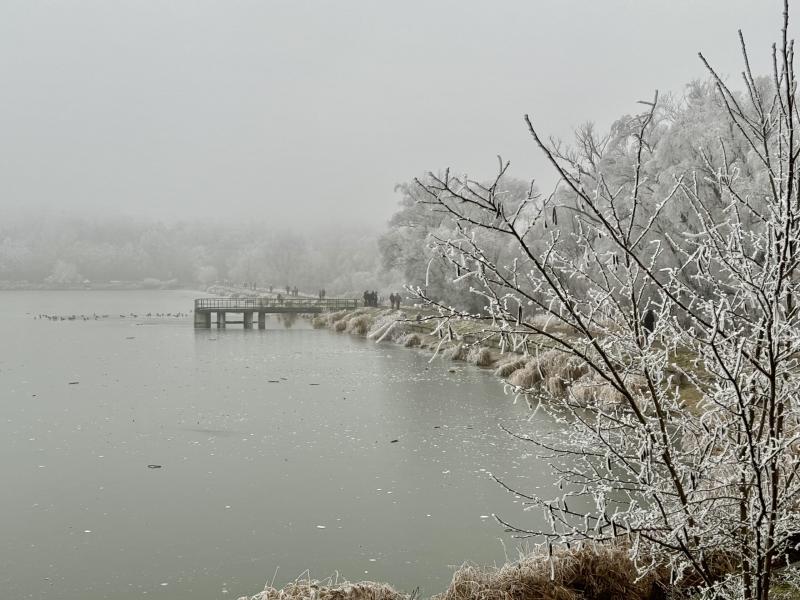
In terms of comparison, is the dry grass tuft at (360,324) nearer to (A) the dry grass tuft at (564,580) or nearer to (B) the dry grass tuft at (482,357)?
(B) the dry grass tuft at (482,357)

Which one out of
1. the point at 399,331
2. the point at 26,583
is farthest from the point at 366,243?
the point at 26,583

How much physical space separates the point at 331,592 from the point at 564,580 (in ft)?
6.95

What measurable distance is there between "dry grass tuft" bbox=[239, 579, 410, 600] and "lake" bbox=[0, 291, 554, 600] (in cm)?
83

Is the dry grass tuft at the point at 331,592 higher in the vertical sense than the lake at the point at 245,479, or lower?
higher

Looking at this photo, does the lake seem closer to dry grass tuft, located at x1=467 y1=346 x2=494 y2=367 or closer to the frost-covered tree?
dry grass tuft, located at x1=467 y1=346 x2=494 y2=367

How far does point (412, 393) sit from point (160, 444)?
742cm

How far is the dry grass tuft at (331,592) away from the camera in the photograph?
552 cm

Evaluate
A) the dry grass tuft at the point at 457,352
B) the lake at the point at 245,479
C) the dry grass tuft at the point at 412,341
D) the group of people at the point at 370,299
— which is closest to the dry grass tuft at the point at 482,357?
the dry grass tuft at the point at 457,352

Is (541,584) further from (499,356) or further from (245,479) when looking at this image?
(499,356)

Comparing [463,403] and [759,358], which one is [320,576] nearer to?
[759,358]

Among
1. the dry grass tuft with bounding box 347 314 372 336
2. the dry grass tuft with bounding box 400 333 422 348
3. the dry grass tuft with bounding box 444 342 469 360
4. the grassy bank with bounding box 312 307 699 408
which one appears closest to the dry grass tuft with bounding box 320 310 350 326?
the grassy bank with bounding box 312 307 699 408

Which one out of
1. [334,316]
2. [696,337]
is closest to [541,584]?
[696,337]

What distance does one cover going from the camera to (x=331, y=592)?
5629mm

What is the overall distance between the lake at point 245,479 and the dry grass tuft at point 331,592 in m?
0.83
